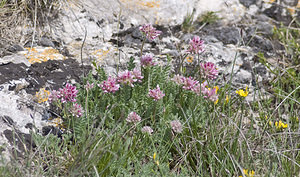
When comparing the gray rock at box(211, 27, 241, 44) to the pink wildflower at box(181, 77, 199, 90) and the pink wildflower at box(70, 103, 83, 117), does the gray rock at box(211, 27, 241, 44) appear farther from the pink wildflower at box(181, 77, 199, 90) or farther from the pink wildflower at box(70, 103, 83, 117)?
the pink wildflower at box(70, 103, 83, 117)

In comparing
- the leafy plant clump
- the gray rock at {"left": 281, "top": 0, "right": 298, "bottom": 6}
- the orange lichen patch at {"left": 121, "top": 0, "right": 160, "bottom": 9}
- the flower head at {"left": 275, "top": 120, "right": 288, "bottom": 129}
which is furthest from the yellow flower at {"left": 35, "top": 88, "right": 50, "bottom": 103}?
the gray rock at {"left": 281, "top": 0, "right": 298, "bottom": 6}

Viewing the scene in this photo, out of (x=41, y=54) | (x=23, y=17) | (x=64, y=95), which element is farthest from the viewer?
(x=23, y=17)

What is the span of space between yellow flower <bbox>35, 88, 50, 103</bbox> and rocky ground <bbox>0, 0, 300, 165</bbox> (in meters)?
0.04

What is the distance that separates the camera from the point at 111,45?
11.6 feet

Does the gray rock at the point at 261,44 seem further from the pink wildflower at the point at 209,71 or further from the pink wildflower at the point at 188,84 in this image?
the pink wildflower at the point at 188,84

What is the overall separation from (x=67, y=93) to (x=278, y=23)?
10.4 feet

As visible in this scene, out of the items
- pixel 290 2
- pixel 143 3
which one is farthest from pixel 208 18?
pixel 290 2

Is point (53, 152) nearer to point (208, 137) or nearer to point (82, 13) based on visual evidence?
point (208, 137)

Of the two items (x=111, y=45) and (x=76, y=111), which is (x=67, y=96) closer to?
(x=76, y=111)

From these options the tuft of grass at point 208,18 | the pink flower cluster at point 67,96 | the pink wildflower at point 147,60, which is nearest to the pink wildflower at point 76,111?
the pink flower cluster at point 67,96

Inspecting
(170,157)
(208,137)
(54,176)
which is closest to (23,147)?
(54,176)

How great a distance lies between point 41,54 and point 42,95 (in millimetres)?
572

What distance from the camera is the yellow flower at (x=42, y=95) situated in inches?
106

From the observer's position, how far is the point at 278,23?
4.43 m
